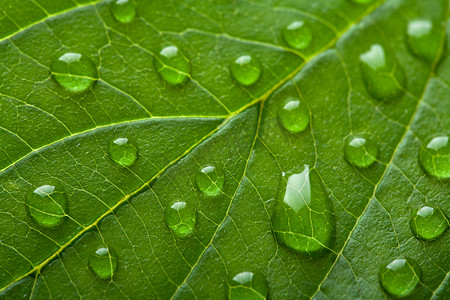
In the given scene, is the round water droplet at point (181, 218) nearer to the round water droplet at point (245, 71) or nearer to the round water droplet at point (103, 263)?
the round water droplet at point (103, 263)

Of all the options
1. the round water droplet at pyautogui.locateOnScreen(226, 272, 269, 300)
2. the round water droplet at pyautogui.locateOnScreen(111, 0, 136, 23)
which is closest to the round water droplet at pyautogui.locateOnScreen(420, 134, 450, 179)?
the round water droplet at pyautogui.locateOnScreen(226, 272, 269, 300)

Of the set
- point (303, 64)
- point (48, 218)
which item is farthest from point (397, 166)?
point (48, 218)

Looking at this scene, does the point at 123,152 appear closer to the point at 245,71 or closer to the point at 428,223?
the point at 245,71

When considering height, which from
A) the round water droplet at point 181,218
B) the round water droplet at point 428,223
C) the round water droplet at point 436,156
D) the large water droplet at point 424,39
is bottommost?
the round water droplet at point 428,223

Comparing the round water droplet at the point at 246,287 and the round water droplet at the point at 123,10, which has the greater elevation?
the round water droplet at the point at 123,10

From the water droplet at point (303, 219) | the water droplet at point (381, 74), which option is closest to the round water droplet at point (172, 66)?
the water droplet at point (303, 219)

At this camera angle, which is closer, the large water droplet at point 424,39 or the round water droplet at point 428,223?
the round water droplet at point 428,223

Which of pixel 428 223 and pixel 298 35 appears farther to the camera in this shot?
pixel 298 35

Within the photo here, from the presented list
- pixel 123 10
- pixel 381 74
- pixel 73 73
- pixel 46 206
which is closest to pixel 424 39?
pixel 381 74
